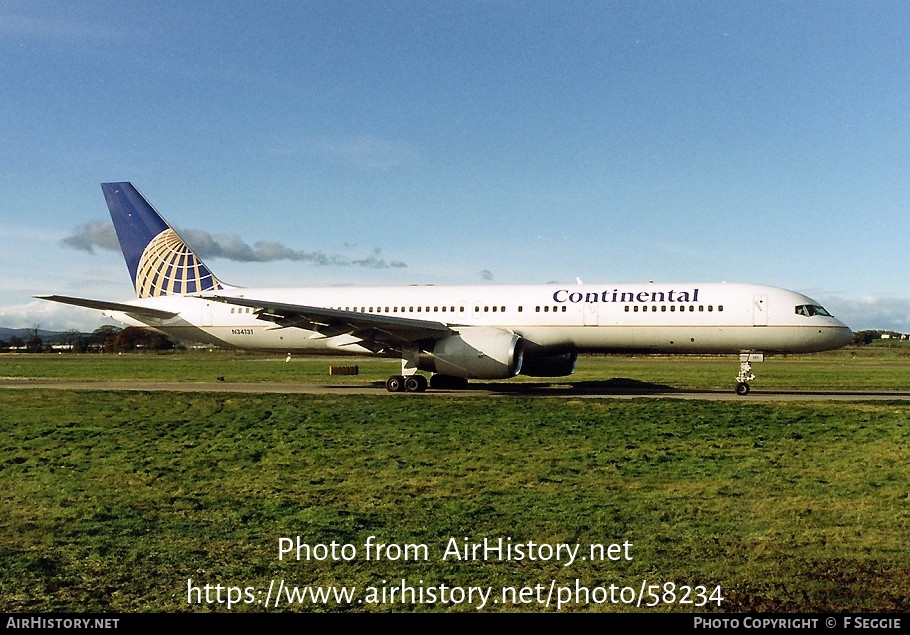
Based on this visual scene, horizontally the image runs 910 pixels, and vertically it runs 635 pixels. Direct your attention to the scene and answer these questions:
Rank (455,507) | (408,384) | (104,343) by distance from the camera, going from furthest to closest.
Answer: (104,343) < (408,384) < (455,507)

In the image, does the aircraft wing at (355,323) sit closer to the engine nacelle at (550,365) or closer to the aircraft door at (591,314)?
the engine nacelle at (550,365)

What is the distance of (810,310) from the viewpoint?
25.1 m

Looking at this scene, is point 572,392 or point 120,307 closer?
point 572,392

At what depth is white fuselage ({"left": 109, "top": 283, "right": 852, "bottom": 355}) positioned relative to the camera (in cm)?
2502

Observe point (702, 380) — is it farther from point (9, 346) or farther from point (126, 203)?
point (9, 346)

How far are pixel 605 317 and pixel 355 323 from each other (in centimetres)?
895

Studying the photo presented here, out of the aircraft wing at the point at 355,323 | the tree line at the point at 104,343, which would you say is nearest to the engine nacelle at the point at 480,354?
the aircraft wing at the point at 355,323

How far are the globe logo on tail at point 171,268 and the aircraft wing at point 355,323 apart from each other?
290 inches

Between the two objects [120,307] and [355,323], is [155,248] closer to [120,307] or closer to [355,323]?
[120,307]

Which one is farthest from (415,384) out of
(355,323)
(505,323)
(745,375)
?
(745,375)

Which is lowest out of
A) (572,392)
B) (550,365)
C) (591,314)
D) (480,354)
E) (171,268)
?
(572,392)

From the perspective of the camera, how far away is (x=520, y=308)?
1066 inches

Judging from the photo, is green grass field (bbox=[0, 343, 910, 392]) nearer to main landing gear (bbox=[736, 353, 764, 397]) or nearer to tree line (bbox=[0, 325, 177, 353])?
main landing gear (bbox=[736, 353, 764, 397])

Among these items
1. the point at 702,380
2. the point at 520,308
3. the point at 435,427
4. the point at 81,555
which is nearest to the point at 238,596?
the point at 81,555
